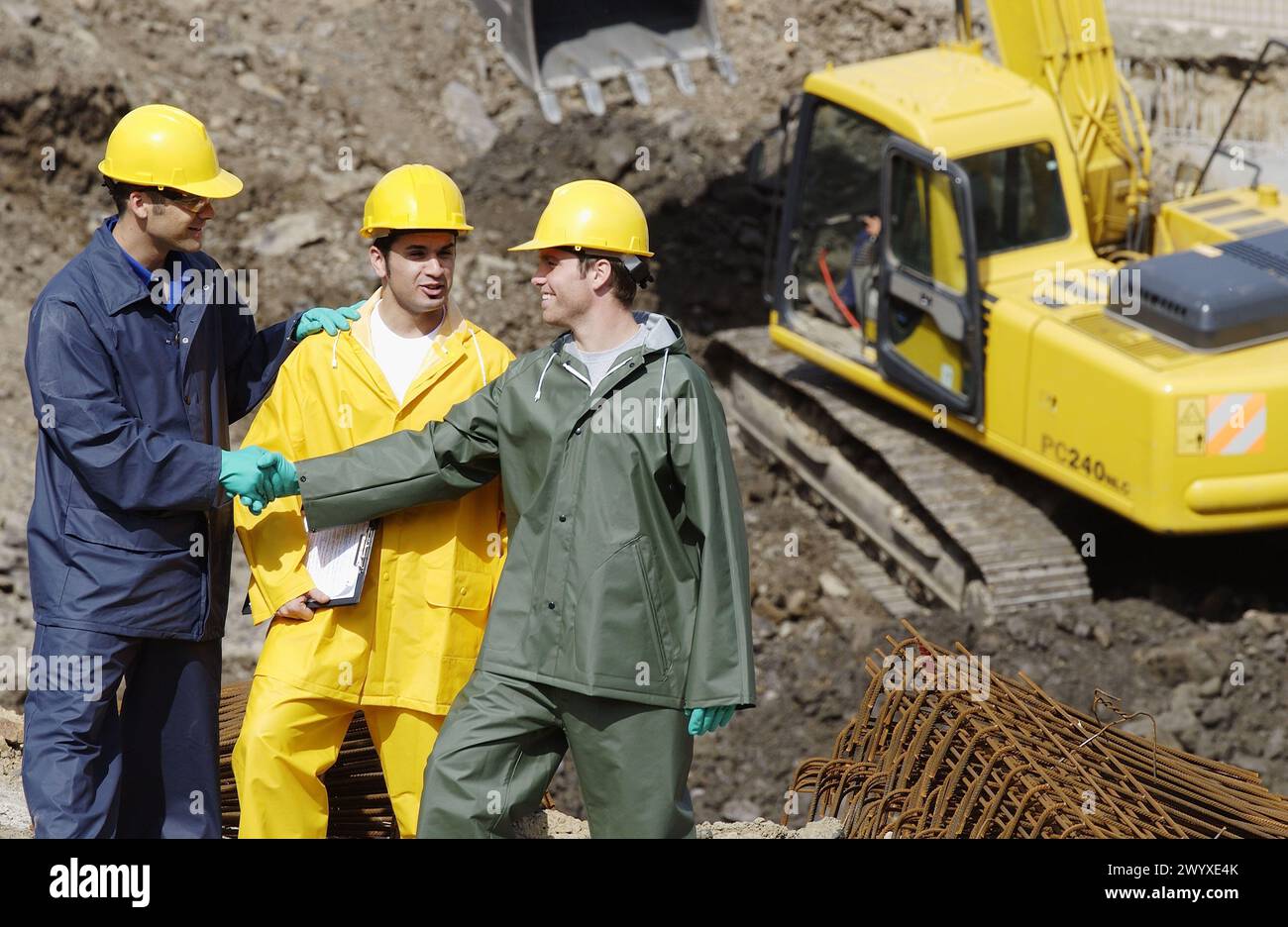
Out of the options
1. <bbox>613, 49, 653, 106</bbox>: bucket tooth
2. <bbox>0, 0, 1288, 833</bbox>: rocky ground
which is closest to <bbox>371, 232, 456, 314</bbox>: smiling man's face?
<bbox>0, 0, 1288, 833</bbox>: rocky ground

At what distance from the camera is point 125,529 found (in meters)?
4.47

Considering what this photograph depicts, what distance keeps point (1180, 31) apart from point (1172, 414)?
7838mm

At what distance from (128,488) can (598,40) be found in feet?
22.4

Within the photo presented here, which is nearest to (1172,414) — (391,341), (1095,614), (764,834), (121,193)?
(1095,614)

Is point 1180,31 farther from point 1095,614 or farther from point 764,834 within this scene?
point 764,834

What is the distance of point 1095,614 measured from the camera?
9.02m

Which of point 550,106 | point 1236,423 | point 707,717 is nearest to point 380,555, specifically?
point 707,717

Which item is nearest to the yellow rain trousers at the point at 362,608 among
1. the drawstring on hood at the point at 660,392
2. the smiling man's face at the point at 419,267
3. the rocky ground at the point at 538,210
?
the smiling man's face at the point at 419,267

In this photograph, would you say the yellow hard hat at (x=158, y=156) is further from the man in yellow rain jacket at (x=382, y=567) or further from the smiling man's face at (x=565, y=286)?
the smiling man's face at (x=565, y=286)

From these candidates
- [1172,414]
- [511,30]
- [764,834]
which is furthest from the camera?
[511,30]

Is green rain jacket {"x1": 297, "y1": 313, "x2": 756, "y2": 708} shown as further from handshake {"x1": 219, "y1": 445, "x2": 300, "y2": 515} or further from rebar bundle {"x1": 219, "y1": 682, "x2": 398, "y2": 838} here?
rebar bundle {"x1": 219, "y1": 682, "x2": 398, "y2": 838}

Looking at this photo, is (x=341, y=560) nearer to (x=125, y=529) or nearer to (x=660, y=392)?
(x=125, y=529)

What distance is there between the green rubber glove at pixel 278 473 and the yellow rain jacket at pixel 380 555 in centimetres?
16

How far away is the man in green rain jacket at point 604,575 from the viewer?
13.6 ft
